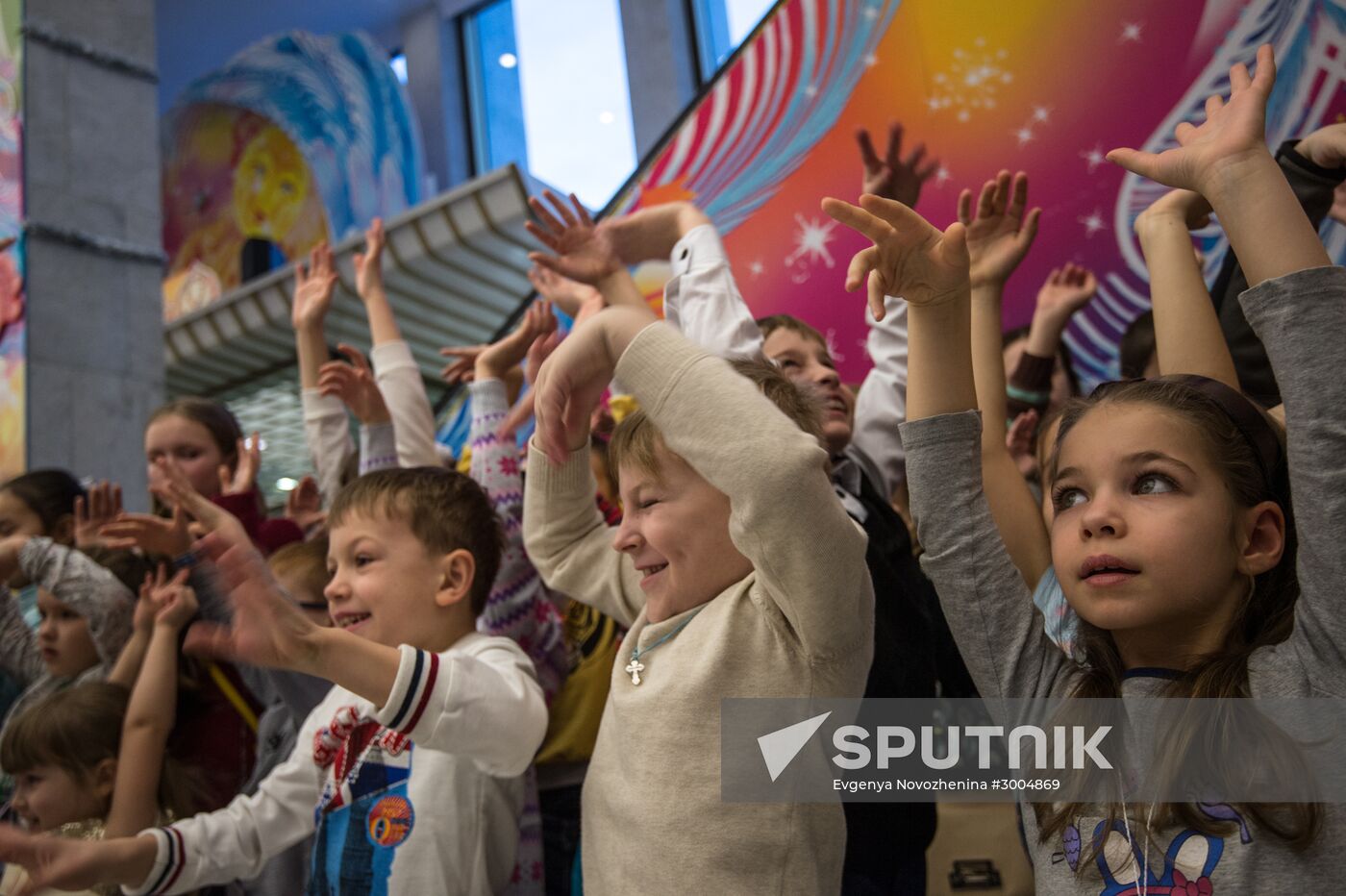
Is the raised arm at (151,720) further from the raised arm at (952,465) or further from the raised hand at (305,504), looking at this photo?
the raised arm at (952,465)

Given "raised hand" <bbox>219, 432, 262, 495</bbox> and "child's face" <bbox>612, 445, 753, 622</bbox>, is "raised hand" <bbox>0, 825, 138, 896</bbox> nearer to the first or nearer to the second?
"child's face" <bbox>612, 445, 753, 622</bbox>

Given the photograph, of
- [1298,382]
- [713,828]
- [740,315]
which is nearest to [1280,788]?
[1298,382]

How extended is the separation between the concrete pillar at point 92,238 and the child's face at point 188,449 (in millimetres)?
2299

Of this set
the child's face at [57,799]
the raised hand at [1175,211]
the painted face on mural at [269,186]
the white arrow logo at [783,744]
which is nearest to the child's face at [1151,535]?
the white arrow logo at [783,744]

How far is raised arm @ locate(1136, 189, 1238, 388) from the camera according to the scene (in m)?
1.41

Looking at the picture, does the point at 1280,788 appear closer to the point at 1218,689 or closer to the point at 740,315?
the point at 1218,689

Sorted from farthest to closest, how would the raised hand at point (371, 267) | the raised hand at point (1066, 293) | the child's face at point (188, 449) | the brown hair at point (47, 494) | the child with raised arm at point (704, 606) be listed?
the brown hair at point (47, 494), the child's face at point (188, 449), the raised hand at point (371, 267), the raised hand at point (1066, 293), the child with raised arm at point (704, 606)

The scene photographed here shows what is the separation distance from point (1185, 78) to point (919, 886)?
1821 millimetres

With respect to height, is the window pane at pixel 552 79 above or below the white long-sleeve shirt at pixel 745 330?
above

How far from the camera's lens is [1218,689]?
1012 mm

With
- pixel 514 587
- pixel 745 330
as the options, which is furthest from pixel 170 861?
pixel 745 330

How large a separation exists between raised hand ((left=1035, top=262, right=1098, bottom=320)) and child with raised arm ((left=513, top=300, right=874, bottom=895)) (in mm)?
1008

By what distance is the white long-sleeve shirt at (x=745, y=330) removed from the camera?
1.81 meters

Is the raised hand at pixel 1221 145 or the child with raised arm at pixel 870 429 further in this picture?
the child with raised arm at pixel 870 429
